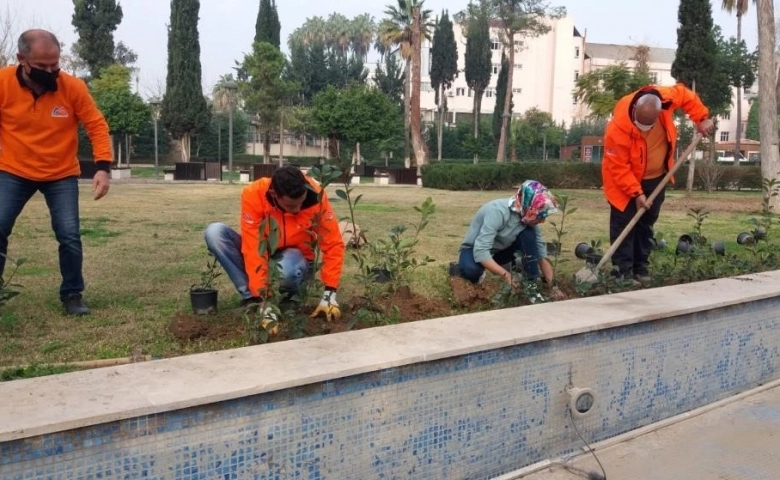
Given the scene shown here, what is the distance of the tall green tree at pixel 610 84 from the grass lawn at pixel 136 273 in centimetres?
1625

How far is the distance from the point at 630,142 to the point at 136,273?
3593 millimetres

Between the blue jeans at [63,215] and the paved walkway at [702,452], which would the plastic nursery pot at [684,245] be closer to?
the paved walkway at [702,452]

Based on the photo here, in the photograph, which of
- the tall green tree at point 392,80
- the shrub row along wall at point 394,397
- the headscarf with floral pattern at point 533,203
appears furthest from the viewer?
the tall green tree at point 392,80

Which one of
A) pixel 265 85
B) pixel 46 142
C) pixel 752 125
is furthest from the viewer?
pixel 752 125

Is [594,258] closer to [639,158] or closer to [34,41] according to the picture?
[639,158]

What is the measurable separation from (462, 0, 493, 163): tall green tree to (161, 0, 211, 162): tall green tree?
2385cm

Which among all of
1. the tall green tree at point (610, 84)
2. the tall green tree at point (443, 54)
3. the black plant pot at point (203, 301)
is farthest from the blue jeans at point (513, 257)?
the tall green tree at point (443, 54)

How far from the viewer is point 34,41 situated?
11.5 ft

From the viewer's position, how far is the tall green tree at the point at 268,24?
41.6 metres

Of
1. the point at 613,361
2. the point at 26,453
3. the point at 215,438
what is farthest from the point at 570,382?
the point at 26,453

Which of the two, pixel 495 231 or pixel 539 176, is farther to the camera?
pixel 539 176

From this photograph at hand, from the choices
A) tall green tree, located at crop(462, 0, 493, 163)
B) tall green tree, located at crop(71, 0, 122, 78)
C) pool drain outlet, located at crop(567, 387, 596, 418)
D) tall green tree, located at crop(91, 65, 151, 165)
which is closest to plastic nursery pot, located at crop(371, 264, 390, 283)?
pool drain outlet, located at crop(567, 387, 596, 418)

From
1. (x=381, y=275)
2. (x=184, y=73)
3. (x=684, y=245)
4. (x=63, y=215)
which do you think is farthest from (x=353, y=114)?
(x=63, y=215)

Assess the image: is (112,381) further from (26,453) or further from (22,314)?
(22,314)
